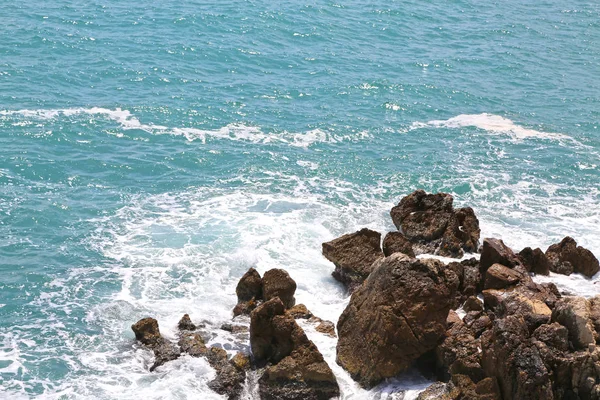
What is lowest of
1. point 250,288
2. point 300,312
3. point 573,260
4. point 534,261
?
point 300,312

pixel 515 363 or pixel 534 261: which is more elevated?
pixel 515 363

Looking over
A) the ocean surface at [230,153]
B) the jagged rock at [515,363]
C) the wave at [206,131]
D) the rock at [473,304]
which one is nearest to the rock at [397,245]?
the ocean surface at [230,153]

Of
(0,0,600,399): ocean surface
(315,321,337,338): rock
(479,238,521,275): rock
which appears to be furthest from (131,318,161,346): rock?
(479,238,521,275): rock

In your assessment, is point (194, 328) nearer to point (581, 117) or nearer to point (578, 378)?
point (578, 378)

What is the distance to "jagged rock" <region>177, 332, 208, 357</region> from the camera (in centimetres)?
2278

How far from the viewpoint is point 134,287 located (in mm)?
27031

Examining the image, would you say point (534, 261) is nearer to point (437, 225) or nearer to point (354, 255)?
point (437, 225)

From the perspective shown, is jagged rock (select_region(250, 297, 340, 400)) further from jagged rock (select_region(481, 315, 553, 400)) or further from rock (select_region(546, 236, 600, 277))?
rock (select_region(546, 236, 600, 277))

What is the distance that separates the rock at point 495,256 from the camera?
25.7 metres

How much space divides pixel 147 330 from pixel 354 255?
750cm

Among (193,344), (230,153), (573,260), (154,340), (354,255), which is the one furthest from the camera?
(230,153)

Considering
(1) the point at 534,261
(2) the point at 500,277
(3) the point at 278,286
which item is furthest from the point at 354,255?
(1) the point at 534,261

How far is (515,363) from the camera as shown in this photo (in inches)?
755

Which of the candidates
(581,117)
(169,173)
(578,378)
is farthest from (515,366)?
(581,117)
